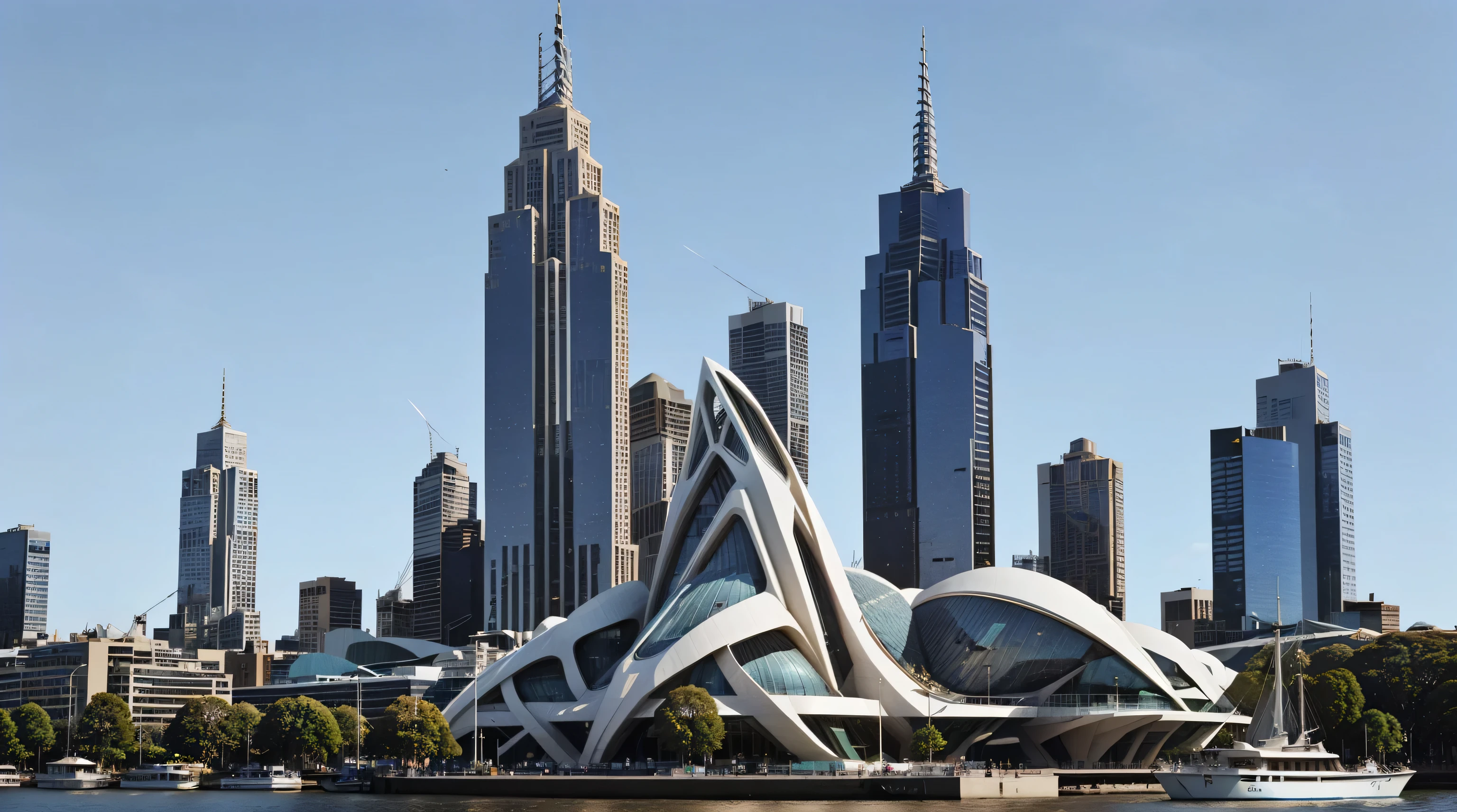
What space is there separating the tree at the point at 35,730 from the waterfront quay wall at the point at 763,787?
66163mm

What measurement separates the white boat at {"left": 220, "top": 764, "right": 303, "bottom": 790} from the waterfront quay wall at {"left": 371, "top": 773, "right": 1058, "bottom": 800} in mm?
23405

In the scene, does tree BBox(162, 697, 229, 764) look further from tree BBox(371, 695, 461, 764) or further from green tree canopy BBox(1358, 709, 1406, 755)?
green tree canopy BBox(1358, 709, 1406, 755)

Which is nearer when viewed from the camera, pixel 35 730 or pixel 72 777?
pixel 72 777

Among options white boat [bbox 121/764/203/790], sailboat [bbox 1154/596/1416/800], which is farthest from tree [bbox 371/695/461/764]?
sailboat [bbox 1154/596/1416/800]

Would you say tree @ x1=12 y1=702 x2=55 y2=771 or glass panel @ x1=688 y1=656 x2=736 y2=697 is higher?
glass panel @ x1=688 y1=656 x2=736 y2=697

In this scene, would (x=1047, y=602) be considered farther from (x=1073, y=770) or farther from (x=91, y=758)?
(x=91, y=758)

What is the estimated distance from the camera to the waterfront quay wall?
348 feet

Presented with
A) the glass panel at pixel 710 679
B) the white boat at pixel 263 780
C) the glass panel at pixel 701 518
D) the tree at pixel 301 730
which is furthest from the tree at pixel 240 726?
the glass panel at pixel 710 679

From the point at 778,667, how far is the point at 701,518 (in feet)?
71.7

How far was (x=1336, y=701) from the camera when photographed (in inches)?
5103

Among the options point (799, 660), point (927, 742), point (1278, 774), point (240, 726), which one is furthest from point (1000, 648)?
point (240, 726)

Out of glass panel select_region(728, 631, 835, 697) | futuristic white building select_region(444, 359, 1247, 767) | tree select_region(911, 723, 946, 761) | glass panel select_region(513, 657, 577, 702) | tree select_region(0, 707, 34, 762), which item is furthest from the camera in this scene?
tree select_region(0, 707, 34, 762)

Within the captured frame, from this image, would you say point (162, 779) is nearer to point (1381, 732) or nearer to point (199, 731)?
point (199, 731)

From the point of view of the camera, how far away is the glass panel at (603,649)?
13450 cm
